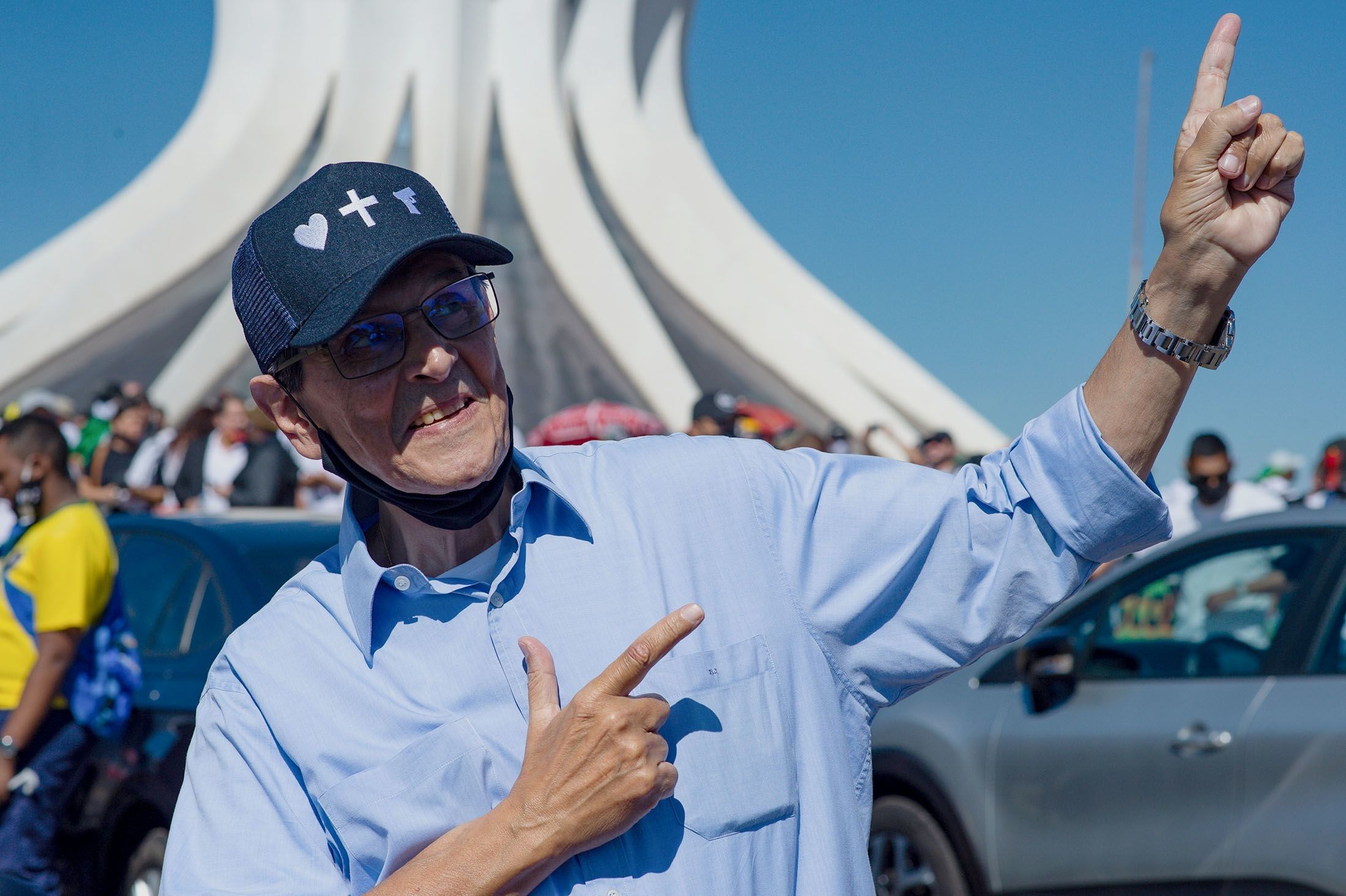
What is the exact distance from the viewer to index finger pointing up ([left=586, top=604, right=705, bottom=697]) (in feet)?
4.32

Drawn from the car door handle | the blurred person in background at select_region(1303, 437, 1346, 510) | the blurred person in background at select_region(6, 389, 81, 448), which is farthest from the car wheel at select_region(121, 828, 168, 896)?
the blurred person in background at select_region(1303, 437, 1346, 510)

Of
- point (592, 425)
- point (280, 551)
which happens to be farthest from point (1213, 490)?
point (592, 425)

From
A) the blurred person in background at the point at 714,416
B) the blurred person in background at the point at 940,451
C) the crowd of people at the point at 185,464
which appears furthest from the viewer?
the crowd of people at the point at 185,464

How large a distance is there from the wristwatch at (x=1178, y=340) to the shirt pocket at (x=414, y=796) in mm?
782

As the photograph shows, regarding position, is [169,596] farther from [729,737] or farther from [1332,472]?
[1332,472]

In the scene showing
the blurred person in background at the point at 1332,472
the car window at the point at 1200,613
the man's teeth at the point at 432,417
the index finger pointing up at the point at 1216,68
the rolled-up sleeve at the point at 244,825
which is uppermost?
the index finger pointing up at the point at 1216,68

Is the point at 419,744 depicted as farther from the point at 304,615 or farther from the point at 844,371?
the point at 844,371

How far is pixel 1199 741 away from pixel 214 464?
6.80 m

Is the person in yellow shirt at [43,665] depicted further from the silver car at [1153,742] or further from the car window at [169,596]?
the silver car at [1153,742]

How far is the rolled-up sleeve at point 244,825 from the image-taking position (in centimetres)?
139

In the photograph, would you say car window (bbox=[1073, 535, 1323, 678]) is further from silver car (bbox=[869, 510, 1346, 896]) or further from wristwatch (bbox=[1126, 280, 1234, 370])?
wristwatch (bbox=[1126, 280, 1234, 370])

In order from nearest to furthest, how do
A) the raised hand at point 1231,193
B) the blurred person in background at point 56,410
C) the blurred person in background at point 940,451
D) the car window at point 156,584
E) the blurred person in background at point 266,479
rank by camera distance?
1. the raised hand at point 1231,193
2. the car window at point 156,584
3. the blurred person in background at point 266,479
4. the blurred person in background at point 940,451
5. the blurred person in background at point 56,410

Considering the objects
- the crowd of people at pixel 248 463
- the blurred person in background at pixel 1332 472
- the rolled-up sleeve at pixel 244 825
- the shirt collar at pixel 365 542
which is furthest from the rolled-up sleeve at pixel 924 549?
the blurred person in background at pixel 1332 472

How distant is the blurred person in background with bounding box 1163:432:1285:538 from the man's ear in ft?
17.7
